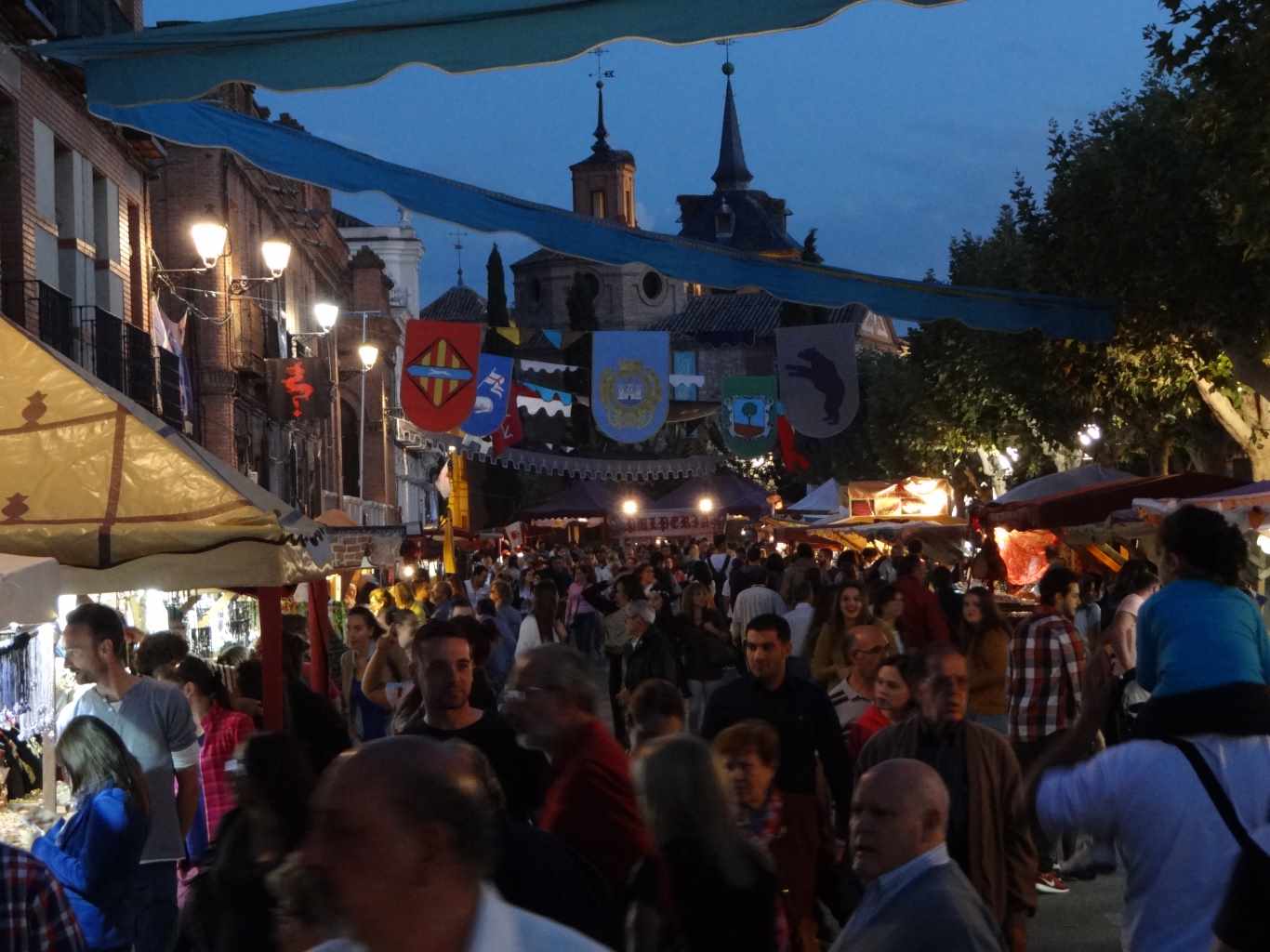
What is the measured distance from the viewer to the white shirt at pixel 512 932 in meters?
2.67

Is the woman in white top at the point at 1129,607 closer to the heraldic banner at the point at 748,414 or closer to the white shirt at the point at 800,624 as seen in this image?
the white shirt at the point at 800,624

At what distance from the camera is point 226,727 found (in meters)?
8.50

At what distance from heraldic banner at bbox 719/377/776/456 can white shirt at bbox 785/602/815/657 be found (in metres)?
14.4

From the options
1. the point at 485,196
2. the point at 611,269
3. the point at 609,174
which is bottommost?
the point at 485,196

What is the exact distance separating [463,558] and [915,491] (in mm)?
9547

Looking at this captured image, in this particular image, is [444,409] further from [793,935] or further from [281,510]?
[793,935]

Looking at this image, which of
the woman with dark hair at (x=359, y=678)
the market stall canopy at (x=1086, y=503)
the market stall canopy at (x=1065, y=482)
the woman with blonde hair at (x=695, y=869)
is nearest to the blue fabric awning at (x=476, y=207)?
the woman with blonde hair at (x=695, y=869)

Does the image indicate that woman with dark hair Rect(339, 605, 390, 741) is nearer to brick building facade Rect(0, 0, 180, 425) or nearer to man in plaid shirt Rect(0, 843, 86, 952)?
brick building facade Rect(0, 0, 180, 425)

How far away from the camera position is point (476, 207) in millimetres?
7863

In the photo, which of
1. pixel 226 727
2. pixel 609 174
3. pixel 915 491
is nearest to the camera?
pixel 226 727

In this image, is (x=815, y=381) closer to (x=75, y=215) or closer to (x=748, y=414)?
(x=748, y=414)

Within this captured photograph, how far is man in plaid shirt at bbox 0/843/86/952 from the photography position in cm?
407

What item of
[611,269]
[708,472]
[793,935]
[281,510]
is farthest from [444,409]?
[611,269]

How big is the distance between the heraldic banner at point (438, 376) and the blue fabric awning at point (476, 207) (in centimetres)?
1395
